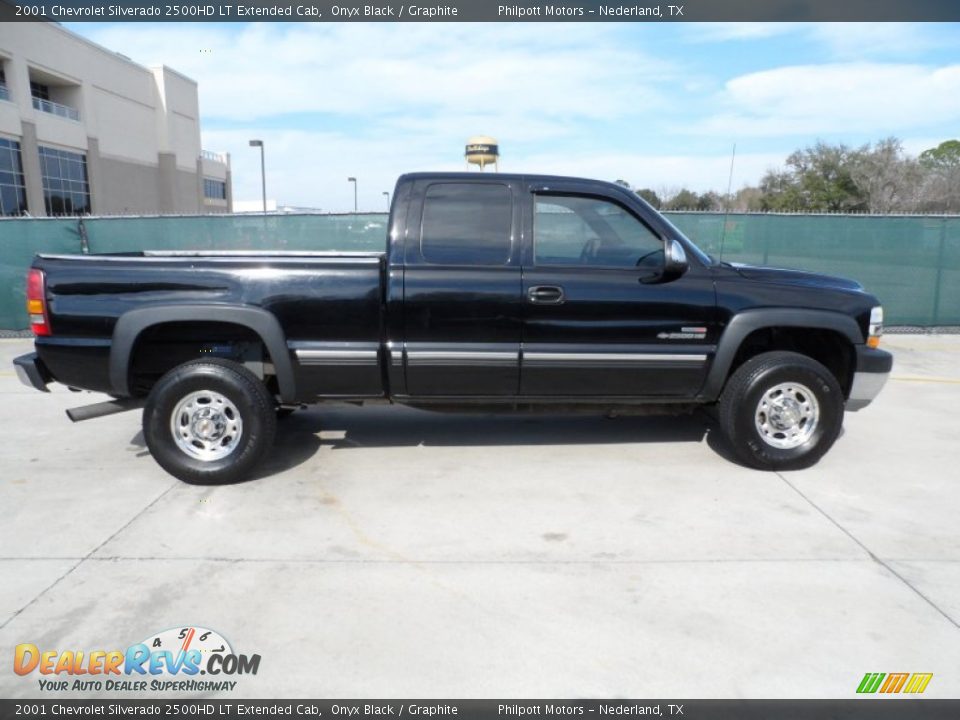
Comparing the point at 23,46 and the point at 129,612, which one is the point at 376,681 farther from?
the point at 23,46

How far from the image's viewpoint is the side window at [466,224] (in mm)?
4461

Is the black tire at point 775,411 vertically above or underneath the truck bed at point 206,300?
underneath

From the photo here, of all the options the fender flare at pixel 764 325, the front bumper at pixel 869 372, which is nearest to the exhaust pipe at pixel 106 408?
the fender flare at pixel 764 325

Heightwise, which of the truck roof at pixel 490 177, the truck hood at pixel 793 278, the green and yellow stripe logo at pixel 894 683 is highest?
the truck roof at pixel 490 177

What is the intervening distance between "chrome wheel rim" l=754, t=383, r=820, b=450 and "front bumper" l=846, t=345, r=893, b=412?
384 mm

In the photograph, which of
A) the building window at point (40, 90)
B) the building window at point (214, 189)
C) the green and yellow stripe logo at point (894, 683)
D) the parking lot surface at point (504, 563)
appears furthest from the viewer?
the building window at point (214, 189)

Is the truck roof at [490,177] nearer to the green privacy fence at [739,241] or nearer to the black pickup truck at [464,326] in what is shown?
the black pickup truck at [464,326]

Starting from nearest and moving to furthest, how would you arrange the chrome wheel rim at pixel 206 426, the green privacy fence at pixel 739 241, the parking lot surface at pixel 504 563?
1. the parking lot surface at pixel 504 563
2. the chrome wheel rim at pixel 206 426
3. the green privacy fence at pixel 739 241

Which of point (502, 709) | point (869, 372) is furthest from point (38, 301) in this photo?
point (869, 372)

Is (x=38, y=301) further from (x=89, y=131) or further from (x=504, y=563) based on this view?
(x=89, y=131)

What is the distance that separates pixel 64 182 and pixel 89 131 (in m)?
4.48

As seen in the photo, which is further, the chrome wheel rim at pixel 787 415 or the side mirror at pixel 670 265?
the chrome wheel rim at pixel 787 415

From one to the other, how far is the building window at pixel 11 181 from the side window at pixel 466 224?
136 feet

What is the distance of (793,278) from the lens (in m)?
4.67
